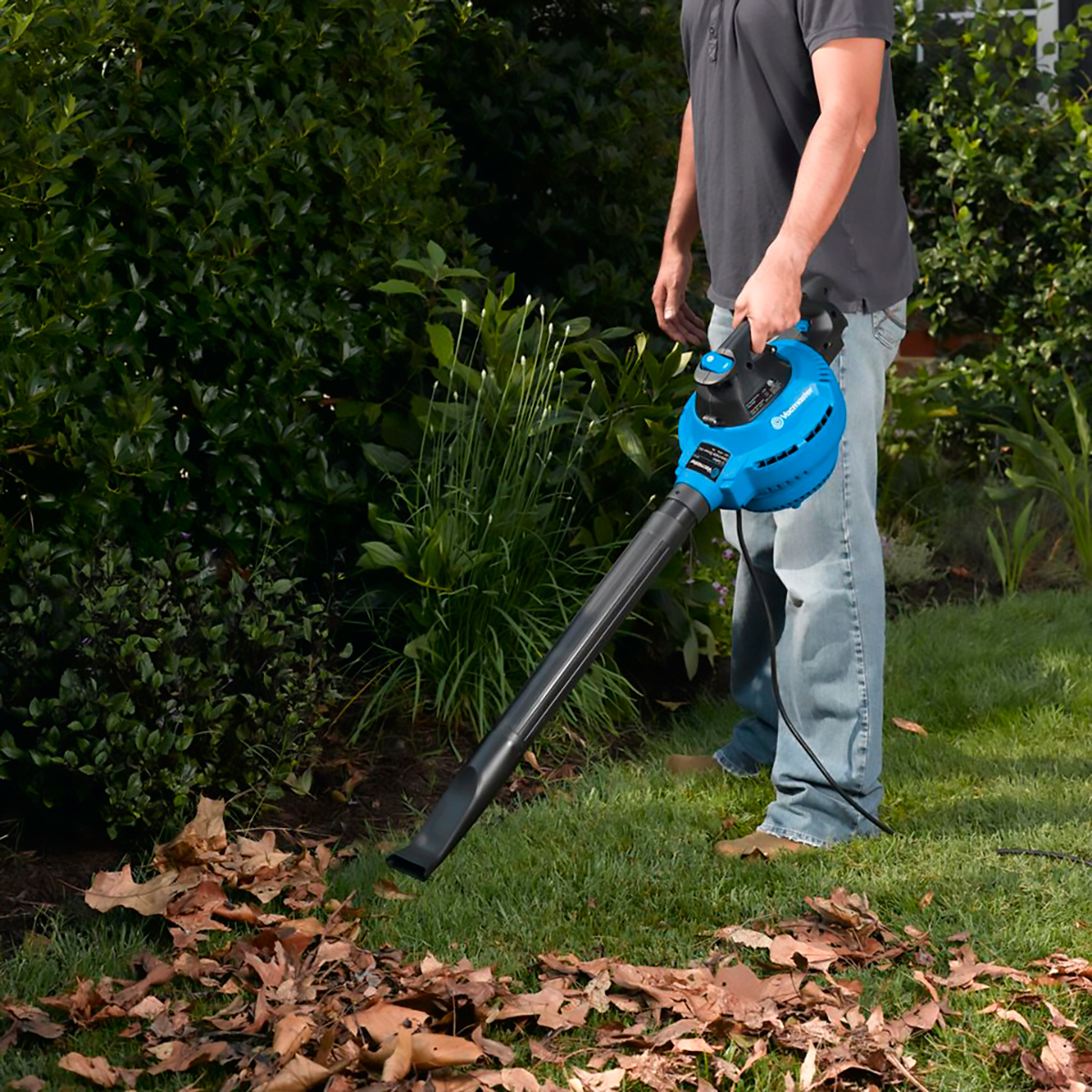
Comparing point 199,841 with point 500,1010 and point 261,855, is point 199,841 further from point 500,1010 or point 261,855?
point 500,1010

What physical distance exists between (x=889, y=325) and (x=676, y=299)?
59 centimetres

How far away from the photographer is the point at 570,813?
333cm

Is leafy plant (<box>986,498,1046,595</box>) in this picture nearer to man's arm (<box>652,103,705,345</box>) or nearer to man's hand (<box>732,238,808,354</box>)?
man's arm (<box>652,103,705,345</box>)

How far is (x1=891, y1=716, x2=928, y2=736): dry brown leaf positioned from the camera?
3873 mm

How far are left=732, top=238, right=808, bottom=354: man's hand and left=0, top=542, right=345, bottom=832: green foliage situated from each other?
129cm

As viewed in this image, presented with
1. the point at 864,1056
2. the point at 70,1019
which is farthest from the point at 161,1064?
the point at 864,1056

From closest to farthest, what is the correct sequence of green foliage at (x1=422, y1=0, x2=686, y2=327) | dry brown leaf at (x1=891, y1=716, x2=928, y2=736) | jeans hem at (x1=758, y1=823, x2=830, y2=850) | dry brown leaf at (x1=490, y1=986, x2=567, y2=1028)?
dry brown leaf at (x1=490, y1=986, x2=567, y2=1028) < jeans hem at (x1=758, y1=823, x2=830, y2=850) < dry brown leaf at (x1=891, y1=716, x2=928, y2=736) < green foliage at (x1=422, y1=0, x2=686, y2=327)

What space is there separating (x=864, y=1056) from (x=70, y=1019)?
1.24 m

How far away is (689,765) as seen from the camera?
364 centimetres

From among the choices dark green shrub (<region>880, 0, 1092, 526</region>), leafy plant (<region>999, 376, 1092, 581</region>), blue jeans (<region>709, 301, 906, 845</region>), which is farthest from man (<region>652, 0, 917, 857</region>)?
dark green shrub (<region>880, 0, 1092, 526</region>)

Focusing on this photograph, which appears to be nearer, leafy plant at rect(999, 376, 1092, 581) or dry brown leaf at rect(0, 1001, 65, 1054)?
dry brown leaf at rect(0, 1001, 65, 1054)

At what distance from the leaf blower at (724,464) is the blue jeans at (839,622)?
36 centimetres

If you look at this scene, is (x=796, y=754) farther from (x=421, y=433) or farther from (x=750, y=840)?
(x=421, y=433)

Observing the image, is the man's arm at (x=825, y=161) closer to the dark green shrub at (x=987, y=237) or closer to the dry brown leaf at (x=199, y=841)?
the dry brown leaf at (x=199, y=841)
